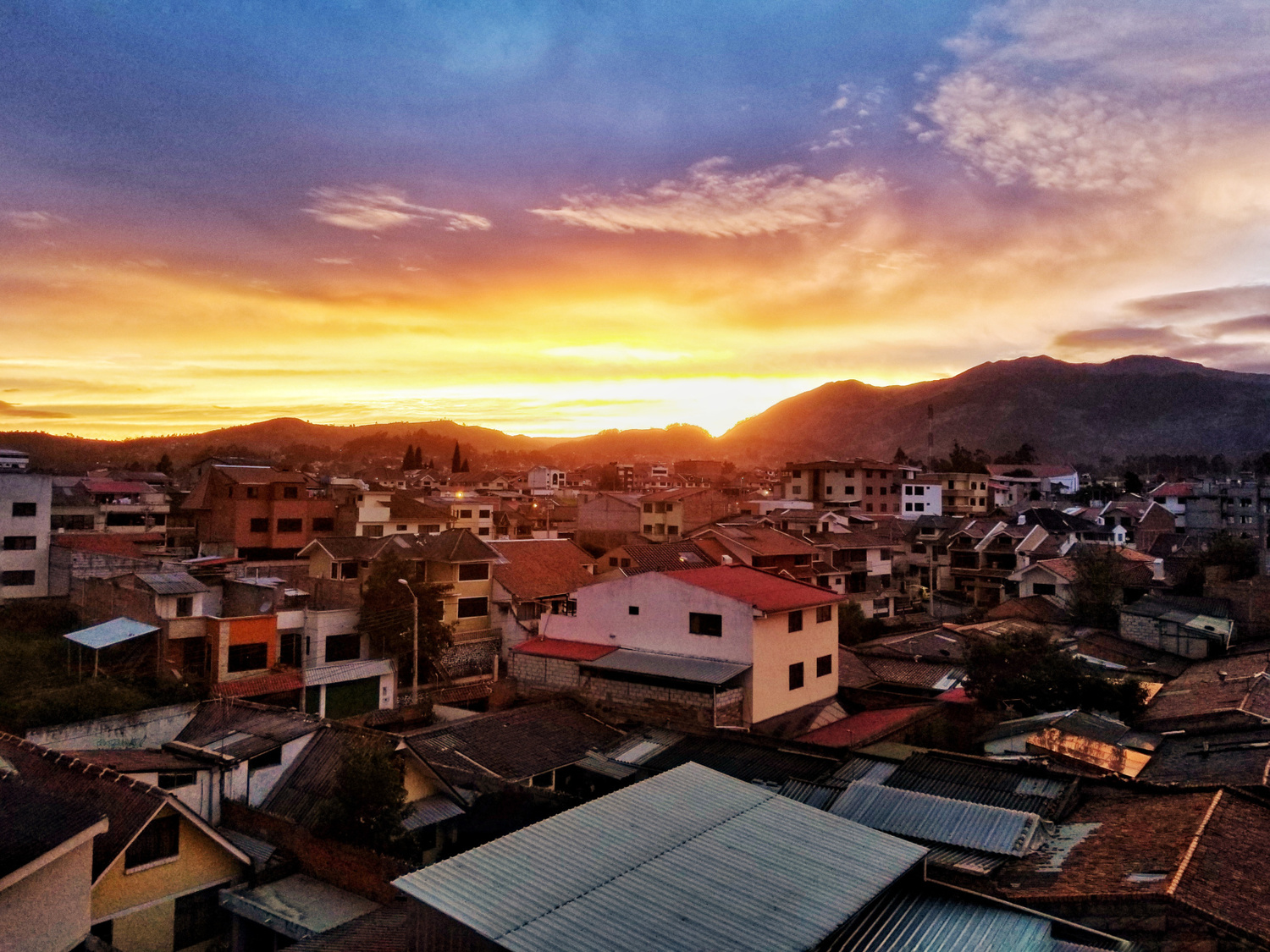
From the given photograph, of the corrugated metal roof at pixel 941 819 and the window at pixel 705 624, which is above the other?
the window at pixel 705 624

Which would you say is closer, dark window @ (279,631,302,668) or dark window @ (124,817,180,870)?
dark window @ (124,817,180,870)

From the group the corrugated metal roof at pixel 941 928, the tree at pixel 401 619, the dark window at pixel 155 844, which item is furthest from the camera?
the tree at pixel 401 619

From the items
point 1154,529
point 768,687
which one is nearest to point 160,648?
point 768,687

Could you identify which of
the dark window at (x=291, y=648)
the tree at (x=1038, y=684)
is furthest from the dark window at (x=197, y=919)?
the tree at (x=1038, y=684)

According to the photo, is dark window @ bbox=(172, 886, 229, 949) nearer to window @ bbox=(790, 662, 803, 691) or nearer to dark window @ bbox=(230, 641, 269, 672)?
dark window @ bbox=(230, 641, 269, 672)

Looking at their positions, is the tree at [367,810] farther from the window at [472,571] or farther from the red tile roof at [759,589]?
the window at [472,571]

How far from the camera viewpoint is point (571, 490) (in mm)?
83000

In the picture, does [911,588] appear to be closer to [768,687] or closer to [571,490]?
[768,687]

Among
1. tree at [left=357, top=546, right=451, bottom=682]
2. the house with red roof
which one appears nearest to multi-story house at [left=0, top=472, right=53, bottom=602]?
tree at [left=357, top=546, right=451, bottom=682]

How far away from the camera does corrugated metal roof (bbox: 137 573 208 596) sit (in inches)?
835

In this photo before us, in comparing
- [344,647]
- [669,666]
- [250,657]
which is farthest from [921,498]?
[250,657]

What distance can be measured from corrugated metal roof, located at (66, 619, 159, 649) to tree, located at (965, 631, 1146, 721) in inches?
825

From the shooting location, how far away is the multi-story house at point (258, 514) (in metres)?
35.2

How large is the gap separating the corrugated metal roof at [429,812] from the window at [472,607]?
45.2 feet
